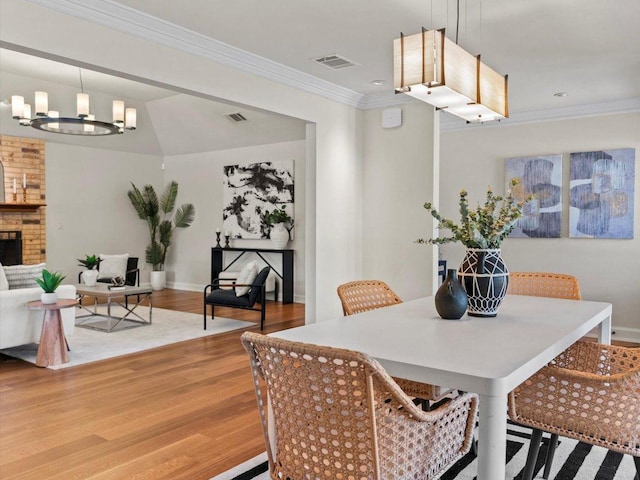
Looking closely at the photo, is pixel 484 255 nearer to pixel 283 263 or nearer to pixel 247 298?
pixel 247 298

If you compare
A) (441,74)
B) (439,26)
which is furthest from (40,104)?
(441,74)

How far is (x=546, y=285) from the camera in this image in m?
3.29

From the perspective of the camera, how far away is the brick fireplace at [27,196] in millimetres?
7551

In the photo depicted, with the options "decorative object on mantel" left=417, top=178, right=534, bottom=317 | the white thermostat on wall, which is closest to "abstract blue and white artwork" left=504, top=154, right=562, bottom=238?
the white thermostat on wall

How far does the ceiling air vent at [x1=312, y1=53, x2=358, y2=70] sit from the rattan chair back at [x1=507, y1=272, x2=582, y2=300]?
2.29m

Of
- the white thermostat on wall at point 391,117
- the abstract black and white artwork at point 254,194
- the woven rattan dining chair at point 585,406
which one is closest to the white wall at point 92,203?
the abstract black and white artwork at point 254,194

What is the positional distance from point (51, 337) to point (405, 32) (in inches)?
147

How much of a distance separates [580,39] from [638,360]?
8.78ft

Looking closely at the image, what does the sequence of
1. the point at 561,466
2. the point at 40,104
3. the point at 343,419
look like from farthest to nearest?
the point at 40,104
the point at 561,466
the point at 343,419

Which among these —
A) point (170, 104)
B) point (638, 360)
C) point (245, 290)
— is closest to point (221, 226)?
point (170, 104)

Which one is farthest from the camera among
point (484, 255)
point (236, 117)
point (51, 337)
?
point (236, 117)

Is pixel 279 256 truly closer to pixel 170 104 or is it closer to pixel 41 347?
pixel 170 104

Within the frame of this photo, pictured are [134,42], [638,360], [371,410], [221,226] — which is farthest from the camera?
[221,226]

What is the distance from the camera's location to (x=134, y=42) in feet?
11.9
